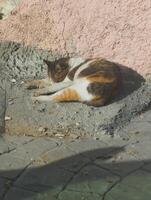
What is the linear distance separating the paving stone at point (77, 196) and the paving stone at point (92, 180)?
0.05 metres

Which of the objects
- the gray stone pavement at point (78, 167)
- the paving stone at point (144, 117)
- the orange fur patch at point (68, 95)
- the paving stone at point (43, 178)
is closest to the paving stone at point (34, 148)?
the gray stone pavement at point (78, 167)

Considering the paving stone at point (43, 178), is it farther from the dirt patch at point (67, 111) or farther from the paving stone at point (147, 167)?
the dirt patch at point (67, 111)

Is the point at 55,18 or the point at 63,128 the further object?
the point at 55,18

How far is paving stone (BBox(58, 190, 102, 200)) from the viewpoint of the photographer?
4496mm

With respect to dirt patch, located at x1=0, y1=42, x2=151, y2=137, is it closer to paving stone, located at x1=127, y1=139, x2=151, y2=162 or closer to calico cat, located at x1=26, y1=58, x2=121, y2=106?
calico cat, located at x1=26, y1=58, x2=121, y2=106

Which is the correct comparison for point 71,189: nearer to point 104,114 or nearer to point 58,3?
point 104,114

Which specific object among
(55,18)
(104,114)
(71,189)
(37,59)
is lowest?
(71,189)

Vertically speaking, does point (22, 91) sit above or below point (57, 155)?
above

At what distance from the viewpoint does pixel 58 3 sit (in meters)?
6.86

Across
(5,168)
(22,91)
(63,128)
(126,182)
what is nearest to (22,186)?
(5,168)

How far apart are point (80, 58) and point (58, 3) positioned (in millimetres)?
715

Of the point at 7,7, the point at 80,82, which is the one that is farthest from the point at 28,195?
the point at 7,7

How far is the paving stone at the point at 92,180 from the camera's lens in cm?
462

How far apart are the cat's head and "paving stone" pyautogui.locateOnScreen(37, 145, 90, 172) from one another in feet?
5.19
